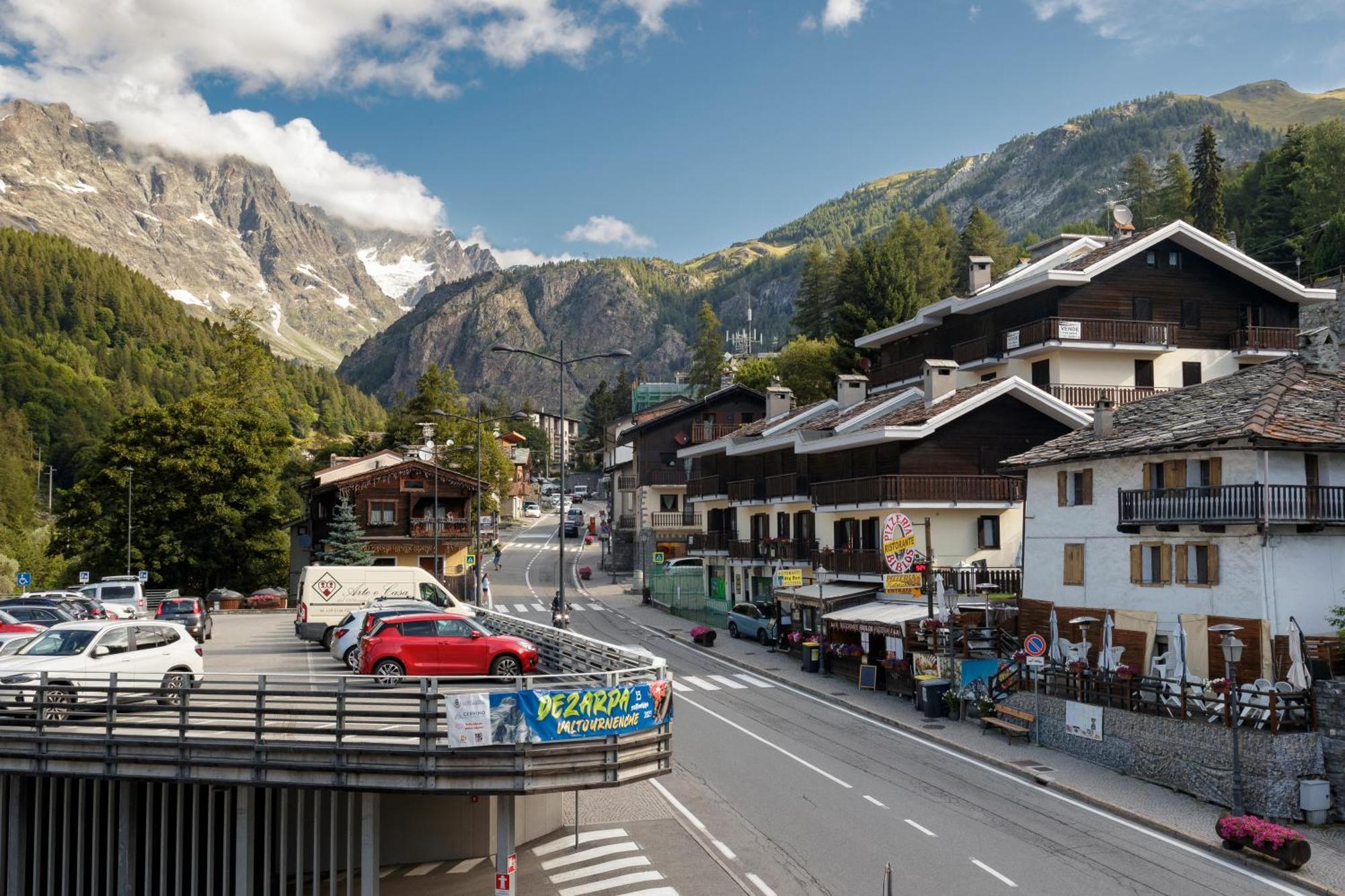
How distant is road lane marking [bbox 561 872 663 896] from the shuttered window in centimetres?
1863

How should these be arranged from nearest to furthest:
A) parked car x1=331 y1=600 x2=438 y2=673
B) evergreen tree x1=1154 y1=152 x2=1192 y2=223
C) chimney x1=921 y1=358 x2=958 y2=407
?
parked car x1=331 y1=600 x2=438 y2=673, chimney x1=921 y1=358 x2=958 y2=407, evergreen tree x1=1154 y1=152 x2=1192 y2=223

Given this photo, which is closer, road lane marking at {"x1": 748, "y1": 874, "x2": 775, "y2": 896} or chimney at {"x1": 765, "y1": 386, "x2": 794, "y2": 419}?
road lane marking at {"x1": 748, "y1": 874, "x2": 775, "y2": 896}

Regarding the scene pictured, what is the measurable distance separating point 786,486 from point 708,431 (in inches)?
923

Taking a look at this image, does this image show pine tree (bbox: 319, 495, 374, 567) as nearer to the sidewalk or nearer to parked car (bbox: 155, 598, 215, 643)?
parked car (bbox: 155, 598, 215, 643)

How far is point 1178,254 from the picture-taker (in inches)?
2110

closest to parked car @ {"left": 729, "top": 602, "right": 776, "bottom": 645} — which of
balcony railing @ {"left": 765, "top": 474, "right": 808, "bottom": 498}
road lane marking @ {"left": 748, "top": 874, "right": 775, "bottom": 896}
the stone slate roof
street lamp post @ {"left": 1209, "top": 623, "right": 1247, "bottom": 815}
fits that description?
balcony railing @ {"left": 765, "top": 474, "right": 808, "bottom": 498}

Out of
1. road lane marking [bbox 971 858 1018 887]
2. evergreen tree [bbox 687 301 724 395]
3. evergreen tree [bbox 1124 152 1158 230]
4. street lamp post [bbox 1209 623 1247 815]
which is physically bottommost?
road lane marking [bbox 971 858 1018 887]

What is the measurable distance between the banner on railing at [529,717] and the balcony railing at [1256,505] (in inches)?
671

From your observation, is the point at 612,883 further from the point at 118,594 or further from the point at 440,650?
the point at 118,594

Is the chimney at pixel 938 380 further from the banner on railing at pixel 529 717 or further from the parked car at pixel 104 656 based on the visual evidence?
the banner on railing at pixel 529 717

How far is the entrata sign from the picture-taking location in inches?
1369

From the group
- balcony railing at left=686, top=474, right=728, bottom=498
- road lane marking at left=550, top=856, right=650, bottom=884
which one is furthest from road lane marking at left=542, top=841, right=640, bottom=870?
balcony railing at left=686, top=474, right=728, bottom=498

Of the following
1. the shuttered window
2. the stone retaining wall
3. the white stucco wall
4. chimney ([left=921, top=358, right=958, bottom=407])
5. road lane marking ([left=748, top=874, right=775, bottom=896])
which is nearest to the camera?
road lane marking ([left=748, top=874, right=775, bottom=896])

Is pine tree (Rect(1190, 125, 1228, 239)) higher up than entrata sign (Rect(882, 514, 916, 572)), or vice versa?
pine tree (Rect(1190, 125, 1228, 239))
